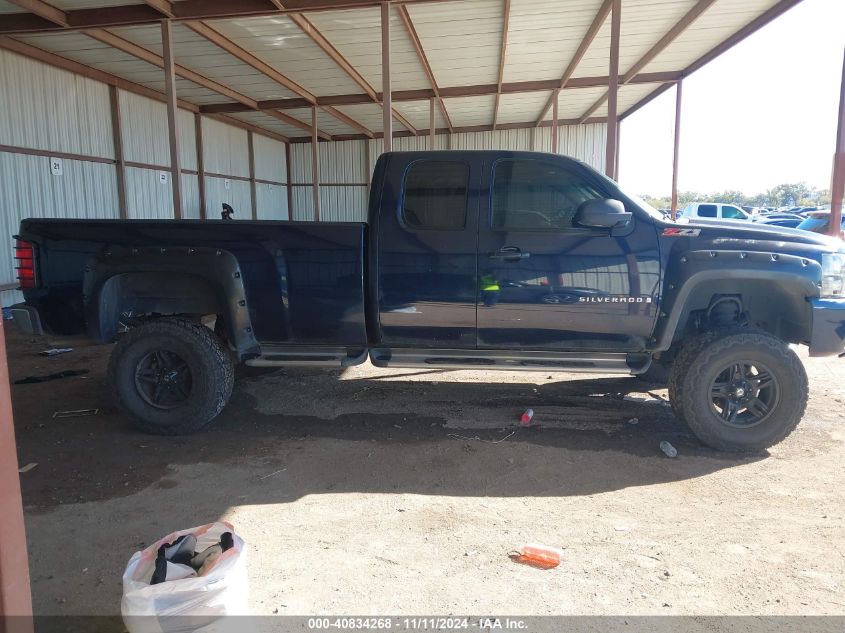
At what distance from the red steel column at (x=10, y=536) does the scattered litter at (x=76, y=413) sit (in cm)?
363

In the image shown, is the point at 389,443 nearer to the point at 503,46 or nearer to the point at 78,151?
the point at 503,46

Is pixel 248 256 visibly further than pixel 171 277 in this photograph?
No

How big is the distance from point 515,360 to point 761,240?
1928 millimetres

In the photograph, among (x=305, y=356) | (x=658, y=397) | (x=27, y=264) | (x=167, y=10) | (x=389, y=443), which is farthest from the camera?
(x=167, y=10)

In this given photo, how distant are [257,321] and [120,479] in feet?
4.66

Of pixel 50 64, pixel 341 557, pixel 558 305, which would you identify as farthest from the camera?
pixel 50 64

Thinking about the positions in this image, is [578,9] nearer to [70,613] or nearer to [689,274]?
[689,274]

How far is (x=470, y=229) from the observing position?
4.49 meters

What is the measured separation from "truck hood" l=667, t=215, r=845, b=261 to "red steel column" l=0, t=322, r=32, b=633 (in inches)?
159

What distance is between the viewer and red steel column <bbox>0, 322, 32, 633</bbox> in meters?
1.93

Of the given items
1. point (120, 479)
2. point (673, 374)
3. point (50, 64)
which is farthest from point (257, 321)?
point (50, 64)

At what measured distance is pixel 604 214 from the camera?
13.9 ft

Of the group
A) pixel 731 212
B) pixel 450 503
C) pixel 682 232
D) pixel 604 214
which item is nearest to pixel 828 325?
pixel 682 232

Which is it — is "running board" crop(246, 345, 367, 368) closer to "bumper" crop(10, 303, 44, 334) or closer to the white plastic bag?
"bumper" crop(10, 303, 44, 334)
